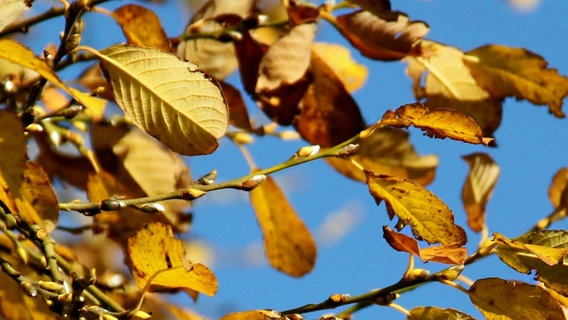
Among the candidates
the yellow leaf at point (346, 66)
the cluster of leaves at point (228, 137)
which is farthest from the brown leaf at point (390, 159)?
the yellow leaf at point (346, 66)

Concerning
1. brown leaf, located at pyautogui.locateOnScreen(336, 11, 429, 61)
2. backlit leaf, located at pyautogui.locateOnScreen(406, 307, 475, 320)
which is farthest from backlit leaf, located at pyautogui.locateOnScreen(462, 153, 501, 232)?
backlit leaf, located at pyautogui.locateOnScreen(406, 307, 475, 320)

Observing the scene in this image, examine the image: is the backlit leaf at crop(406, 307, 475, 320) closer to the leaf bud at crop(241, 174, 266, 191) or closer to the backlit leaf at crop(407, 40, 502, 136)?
the leaf bud at crop(241, 174, 266, 191)

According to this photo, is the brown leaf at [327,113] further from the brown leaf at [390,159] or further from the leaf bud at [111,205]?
the leaf bud at [111,205]

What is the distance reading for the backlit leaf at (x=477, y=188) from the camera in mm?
1553

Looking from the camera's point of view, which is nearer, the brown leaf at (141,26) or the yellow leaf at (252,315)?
the yellow leaf at (252,315)

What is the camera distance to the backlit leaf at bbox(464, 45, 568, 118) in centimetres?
143

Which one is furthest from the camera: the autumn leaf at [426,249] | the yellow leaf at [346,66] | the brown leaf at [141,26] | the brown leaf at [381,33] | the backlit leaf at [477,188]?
the yellow leaf at [346,66]

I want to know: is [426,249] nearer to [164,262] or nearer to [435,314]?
[435,314]

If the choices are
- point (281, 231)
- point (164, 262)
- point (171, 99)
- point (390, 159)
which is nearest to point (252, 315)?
point (164, 262)

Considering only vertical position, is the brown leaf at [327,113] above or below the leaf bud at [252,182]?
above

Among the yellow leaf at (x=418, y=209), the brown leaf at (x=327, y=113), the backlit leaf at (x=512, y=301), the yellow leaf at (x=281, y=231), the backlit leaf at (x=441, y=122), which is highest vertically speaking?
the backlit leaf at (x=441, y=122)

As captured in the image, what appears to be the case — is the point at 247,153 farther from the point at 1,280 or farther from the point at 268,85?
the point at 1,280

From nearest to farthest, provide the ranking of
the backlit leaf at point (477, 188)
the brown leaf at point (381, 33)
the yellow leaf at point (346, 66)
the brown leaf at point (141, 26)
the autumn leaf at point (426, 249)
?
the autumn leaf at point (426, 249) → the brown leaf at point (141, 26) → the brown leaf at point (381, 33) → the backlit leaf at point (477, 188) → the yellow leaf at point (346, 66)

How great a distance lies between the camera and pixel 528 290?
3.55ft
